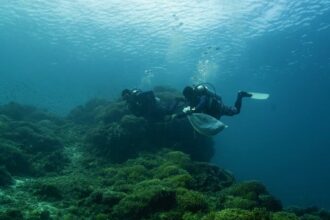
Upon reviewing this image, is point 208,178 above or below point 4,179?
above

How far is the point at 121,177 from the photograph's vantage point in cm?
1162

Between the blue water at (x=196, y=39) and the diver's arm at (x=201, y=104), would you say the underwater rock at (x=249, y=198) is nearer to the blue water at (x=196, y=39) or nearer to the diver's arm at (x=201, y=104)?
the diver's arm at (x=201, y=104)

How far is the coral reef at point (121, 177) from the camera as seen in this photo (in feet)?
26.4

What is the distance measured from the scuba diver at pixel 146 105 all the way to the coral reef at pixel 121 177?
15.1 inches

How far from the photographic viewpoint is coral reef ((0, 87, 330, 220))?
26.4ft

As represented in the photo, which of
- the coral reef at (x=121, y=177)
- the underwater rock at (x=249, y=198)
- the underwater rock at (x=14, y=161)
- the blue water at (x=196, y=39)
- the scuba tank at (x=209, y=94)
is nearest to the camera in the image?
the coral reef at (x=121, y=177)

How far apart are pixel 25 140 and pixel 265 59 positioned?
42.1 m

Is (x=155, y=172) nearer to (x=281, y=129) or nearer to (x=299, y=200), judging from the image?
(x=299, y=200)

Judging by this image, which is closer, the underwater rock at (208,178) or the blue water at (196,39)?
the underwater rock at (208,178)

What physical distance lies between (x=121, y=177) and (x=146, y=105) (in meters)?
5.90

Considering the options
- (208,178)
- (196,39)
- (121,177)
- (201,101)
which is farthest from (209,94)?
(196,39)

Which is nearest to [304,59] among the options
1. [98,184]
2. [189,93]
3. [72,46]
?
[72,46]

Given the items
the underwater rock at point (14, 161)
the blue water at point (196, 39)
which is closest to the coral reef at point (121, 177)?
the underwater rock at point (14, 161)

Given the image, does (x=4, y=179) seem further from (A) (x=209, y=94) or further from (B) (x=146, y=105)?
(B) (x=146, y=105)
